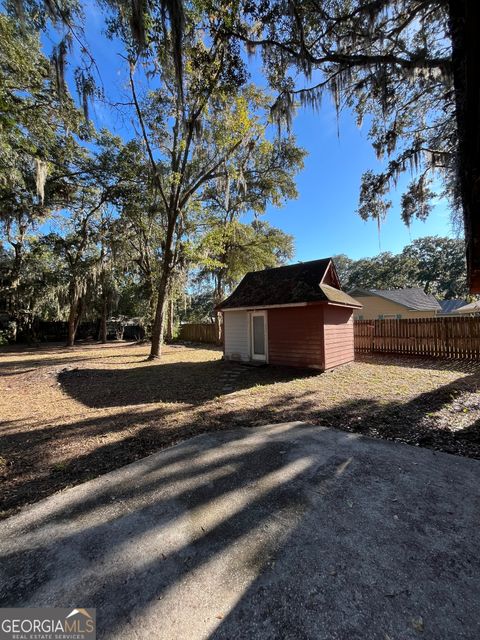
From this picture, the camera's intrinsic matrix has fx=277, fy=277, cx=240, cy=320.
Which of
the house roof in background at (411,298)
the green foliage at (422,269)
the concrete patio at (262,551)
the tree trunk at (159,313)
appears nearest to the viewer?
the concrete patio at (262,551)

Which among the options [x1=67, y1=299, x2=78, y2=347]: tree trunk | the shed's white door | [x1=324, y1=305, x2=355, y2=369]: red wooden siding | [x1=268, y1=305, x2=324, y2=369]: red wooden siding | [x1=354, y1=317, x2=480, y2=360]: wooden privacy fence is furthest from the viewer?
[x1=67, y1=299, x2=78, y2=347]: tree trunk

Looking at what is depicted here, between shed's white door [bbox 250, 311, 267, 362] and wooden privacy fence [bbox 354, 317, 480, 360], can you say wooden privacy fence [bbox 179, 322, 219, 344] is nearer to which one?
shed's white door [bbox 250, 311, 267, 362]

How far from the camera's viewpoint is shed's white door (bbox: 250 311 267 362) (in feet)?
32.9

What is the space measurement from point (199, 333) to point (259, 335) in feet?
35.4

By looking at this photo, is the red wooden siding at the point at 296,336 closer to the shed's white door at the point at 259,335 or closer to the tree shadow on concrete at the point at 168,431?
the shed's white door at the point at 259,335

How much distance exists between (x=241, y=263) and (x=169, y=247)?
7.78m

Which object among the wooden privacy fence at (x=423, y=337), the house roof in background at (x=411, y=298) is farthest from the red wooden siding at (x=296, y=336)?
the house roof in background at (x=411, y=298)

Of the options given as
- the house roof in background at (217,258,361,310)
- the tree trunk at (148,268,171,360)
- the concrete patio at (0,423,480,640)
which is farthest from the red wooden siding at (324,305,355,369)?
the tree trunk at (148,268,171,360)

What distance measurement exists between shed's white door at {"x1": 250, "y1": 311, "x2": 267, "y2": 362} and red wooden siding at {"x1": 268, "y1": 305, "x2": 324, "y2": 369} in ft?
1.01

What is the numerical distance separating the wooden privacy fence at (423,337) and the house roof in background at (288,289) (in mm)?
2577

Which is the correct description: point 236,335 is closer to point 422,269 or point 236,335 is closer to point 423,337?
point 423,337

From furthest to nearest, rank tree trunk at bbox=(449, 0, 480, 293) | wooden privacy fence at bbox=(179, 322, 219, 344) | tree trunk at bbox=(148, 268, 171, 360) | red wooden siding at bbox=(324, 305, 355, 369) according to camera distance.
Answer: wooden privacy fence at bbox=(179, 322, 219, 344) → tree trunk at bbox=(148, 268, 171, 360) → red wooden siding at bbox=(324, 305, 355, 369) → tree trunk at bbox=(449, 0, 480, 293)

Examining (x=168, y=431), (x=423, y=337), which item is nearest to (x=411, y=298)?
(x=423, y=337)

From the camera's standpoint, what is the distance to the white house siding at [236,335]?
35.0 ft
